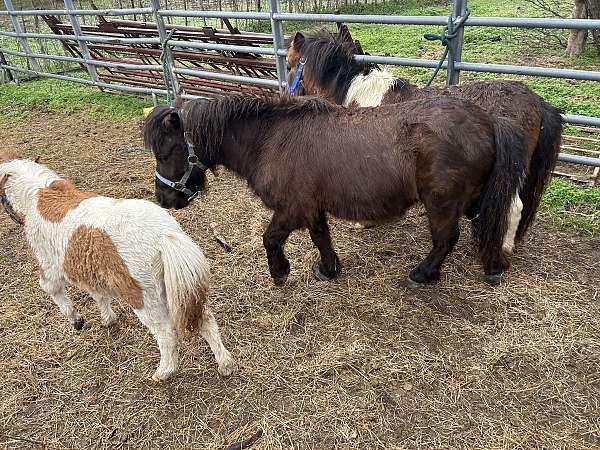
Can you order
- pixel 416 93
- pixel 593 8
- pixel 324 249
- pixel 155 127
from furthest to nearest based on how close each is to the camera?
1. pixel 593 8
2. pixel 416 93
3. pixel 324 249
4. pixel 155 127

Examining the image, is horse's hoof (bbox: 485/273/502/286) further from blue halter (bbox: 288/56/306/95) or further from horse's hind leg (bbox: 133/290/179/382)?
blue halter (bbox: 288/56/306/95)

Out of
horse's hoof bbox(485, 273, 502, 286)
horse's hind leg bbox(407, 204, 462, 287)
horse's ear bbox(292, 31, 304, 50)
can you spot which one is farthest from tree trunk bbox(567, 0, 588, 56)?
horse's hind leg bbox(407, 204, 462, 287)

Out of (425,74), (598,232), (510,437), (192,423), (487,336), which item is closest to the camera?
(510,437)

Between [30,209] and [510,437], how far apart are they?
2.86m

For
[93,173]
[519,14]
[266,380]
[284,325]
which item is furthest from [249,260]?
[519,14]

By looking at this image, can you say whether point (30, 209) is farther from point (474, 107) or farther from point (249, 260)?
point (474, 107)

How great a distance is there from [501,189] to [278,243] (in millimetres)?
1457

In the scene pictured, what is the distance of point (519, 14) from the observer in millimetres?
11094

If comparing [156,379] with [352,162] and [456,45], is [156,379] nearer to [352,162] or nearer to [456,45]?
[352,162]

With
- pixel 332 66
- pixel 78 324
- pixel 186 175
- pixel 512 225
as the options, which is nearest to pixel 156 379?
pixel 78 324

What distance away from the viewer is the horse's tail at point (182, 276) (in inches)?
79.0

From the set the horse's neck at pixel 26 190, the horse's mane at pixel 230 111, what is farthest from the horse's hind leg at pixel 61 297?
the horse's mane at pixel 230 111

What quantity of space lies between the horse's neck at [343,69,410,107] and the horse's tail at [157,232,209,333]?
2.19 m

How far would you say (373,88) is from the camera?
142 inches
